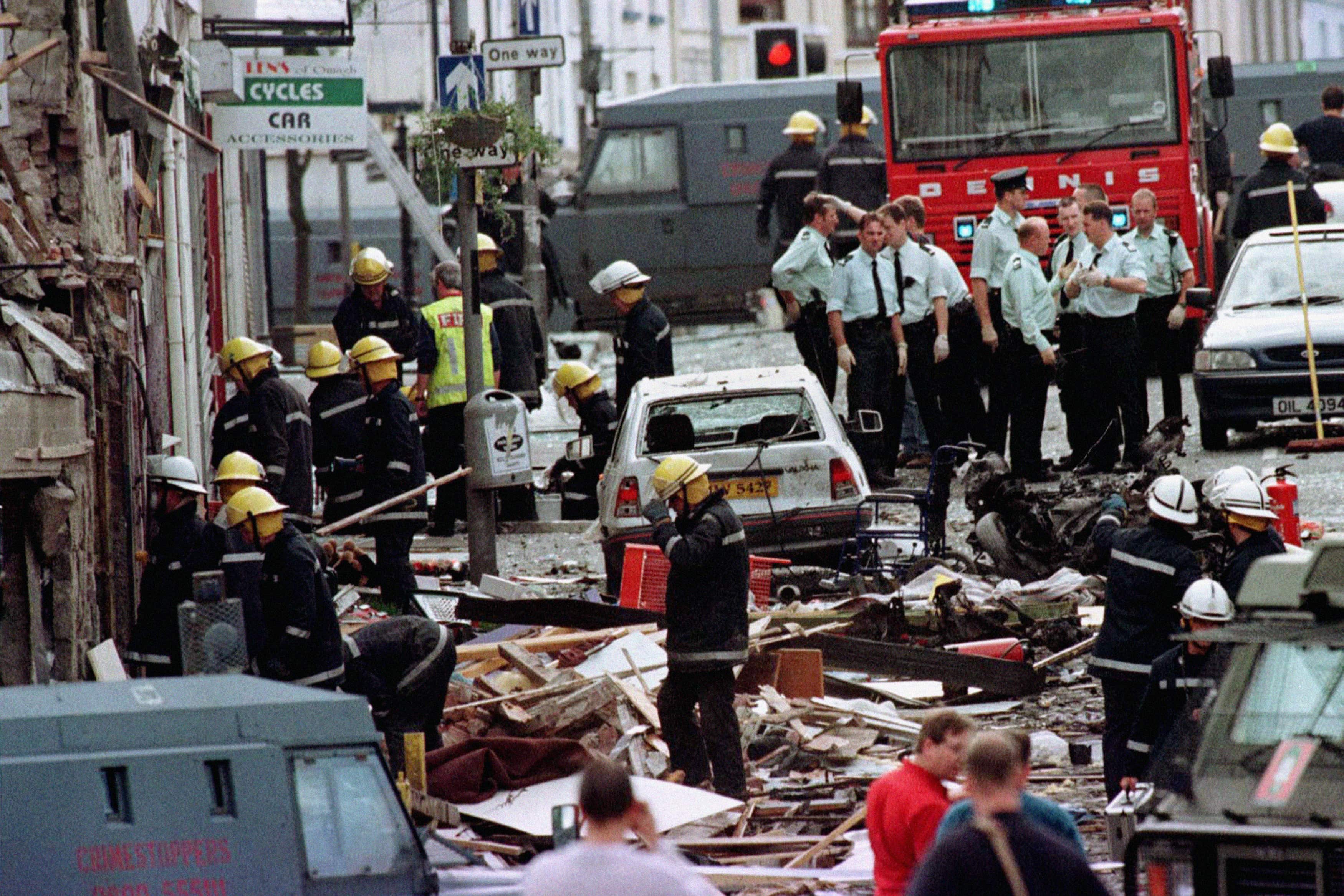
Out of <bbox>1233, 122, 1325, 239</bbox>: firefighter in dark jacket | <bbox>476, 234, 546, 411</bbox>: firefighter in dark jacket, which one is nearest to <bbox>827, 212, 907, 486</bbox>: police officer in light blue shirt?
<bbox>476, 234, 546, 411</bbox>: firefighter in dark jacket

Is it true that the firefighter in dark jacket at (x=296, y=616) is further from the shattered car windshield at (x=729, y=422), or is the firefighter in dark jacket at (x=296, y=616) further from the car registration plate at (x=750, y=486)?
the shattered car windshield at (x=729, y=422)

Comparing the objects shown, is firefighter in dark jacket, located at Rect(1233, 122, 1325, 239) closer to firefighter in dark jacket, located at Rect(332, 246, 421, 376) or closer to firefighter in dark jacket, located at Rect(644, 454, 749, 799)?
firefighter in dark jacket, located at Rect(332, 246, 421, 376)

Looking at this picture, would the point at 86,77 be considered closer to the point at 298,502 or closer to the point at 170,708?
the point at 298,502

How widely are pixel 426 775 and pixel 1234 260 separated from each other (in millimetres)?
10357

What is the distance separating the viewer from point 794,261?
18375 mm

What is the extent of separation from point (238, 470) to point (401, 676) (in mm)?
1479

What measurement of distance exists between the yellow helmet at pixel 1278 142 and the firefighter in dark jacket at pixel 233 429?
9350 mm

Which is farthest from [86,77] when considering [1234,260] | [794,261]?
[1234,260]

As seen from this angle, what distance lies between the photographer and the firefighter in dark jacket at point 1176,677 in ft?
29.3

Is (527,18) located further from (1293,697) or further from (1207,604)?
(1293,697)

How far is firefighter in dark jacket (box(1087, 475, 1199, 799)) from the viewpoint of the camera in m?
9.65

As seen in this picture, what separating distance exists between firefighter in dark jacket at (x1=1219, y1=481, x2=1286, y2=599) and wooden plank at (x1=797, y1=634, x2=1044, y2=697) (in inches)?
101

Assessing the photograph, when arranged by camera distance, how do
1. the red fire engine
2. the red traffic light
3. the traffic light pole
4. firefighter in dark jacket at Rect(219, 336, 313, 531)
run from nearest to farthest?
1. firefighter in dark jacket at Rect(219, 336, 313, 531)
2. the traffic light pole
3. the red fire engine
4. the red traffic light

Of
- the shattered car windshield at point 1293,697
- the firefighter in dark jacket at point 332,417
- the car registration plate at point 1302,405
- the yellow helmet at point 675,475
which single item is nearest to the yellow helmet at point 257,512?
the yellow helmet at point 675,475
